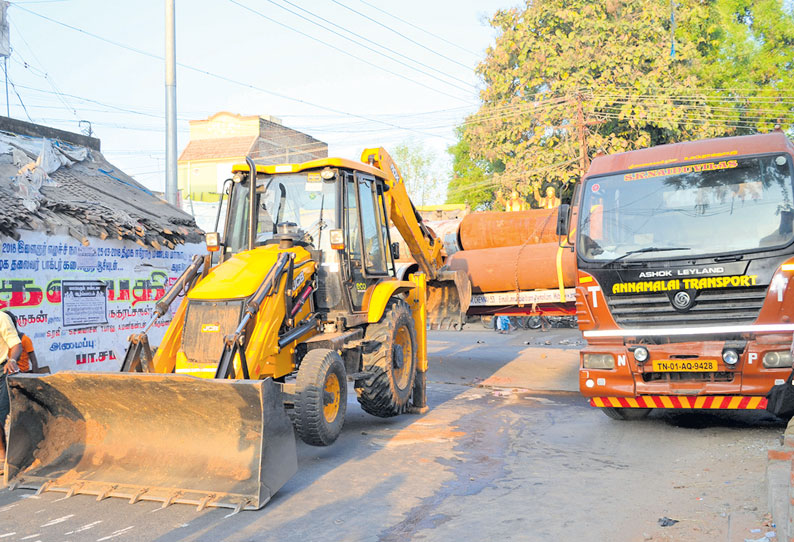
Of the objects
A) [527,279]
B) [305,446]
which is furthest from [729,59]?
[305,446]

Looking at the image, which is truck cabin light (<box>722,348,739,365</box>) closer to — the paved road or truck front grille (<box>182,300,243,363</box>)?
the paved road

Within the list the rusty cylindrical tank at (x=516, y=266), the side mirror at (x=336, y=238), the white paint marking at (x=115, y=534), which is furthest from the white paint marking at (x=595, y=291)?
the white paint marking at (x=115, y=534)

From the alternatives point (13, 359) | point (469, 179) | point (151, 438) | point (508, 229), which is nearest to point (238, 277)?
point (151, 438)

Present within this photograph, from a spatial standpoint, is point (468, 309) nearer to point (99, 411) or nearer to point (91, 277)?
point (91, 277)

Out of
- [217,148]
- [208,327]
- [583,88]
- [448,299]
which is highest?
[217,148]

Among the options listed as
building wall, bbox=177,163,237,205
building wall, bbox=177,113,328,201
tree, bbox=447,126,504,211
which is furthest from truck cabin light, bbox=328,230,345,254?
building wall, bbox=177,163,237,205

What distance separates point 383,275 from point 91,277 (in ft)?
15.3

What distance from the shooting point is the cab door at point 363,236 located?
823 centimetres

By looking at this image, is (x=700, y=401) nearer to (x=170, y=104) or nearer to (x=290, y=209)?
(x=290, y=209)

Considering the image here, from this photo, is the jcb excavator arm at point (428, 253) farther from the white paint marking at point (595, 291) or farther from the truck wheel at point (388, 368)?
the white paint marking at point (595, 291)

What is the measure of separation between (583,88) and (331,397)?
2408 cm

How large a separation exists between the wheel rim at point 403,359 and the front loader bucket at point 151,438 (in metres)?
3.03

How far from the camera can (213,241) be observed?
8.08m

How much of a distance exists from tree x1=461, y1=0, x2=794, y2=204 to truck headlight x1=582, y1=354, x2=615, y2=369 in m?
20.5
